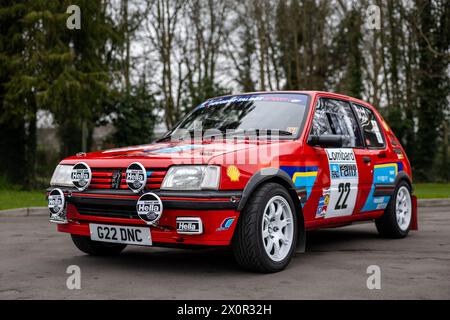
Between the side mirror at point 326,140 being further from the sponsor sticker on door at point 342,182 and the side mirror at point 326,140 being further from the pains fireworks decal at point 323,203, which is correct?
the pains fireworks decal at point 323,203

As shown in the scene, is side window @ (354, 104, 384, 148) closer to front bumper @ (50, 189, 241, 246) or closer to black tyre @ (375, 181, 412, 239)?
black tyre @ (375, 181, 412, 239)

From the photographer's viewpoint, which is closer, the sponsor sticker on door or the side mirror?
the side mirror

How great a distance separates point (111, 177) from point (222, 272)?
1249mm

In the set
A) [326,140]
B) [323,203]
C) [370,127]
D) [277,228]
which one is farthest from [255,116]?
[370,127]

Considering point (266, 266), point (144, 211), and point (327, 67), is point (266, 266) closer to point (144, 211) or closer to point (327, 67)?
point (144, 211)

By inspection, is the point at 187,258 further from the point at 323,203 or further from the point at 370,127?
the point at 370,127

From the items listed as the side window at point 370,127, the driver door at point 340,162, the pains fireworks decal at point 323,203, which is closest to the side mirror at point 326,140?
the driver door at point 340,162

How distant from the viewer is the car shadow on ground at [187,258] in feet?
18.0

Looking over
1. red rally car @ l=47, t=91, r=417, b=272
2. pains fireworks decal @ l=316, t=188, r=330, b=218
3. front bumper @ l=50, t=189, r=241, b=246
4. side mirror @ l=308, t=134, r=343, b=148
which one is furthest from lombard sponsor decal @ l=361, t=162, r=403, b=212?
front bumper @ l=50, t=189, r=241, b=246

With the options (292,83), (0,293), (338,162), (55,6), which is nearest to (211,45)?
(292,83)

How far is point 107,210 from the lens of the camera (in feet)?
17.1

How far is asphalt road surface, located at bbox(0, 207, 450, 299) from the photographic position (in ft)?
14.5

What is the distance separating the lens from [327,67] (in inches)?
1170
